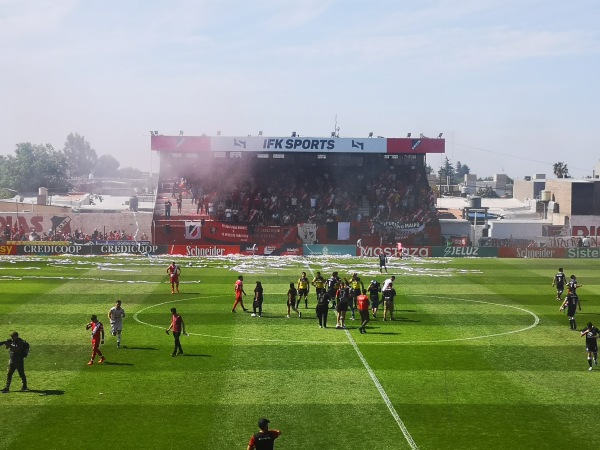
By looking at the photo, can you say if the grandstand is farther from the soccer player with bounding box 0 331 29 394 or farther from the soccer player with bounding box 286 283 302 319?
the soccer player with bounding box 0 331 29 394

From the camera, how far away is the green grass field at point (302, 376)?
21516mm

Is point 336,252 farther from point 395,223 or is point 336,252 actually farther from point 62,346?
point 62,346

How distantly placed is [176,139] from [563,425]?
66214 mm

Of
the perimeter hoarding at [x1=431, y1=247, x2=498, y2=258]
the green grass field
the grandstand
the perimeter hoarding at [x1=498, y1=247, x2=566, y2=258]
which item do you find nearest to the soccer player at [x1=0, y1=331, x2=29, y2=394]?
the green grass field

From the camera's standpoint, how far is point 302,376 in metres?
27.2

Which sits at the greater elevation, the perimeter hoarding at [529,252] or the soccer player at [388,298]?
the perimeter hoarding at [529,252]

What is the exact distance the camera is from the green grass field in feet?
70.6

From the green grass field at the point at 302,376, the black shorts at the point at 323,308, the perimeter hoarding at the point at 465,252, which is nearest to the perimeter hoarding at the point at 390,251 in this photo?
the perimeter hoarding at the point at 465,252

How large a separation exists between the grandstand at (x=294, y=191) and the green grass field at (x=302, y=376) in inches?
1242

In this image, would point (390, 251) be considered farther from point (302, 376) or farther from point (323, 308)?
point (302, 376)

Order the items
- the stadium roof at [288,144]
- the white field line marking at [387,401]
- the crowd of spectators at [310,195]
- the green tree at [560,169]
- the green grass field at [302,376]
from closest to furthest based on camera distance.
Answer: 1. the white field line marking at [387,401]
2. the green grass field at [302,376]
3. the crowd of spectators at [310,195]
4. the stadium roof at [288,144]
5. the green tree at [560,169]

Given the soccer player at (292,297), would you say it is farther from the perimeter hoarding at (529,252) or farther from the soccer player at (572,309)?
the perimeter hoarding at (529,252)

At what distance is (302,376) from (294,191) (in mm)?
59534

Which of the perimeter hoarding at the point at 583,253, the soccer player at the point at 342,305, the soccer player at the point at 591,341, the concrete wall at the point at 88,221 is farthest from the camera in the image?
the concrete wall at the point at 88,221
